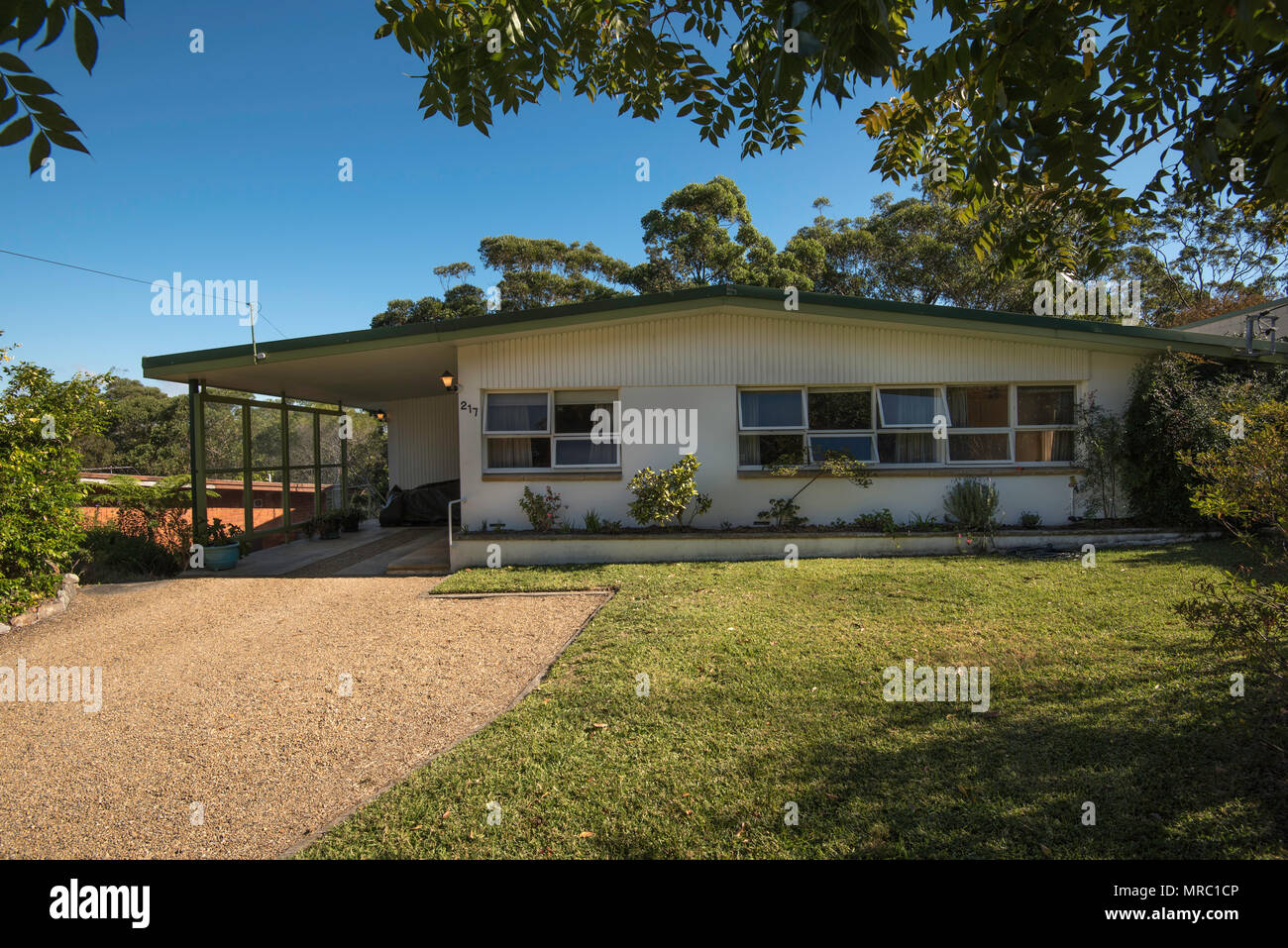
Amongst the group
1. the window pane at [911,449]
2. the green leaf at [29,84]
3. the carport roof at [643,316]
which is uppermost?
the carport roof at [643,316]

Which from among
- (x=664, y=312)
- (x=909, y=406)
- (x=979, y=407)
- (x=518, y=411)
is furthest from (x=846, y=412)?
(x=518, y=411)

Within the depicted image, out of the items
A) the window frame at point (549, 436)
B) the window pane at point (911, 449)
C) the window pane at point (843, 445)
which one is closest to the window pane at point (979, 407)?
the window pane at point (911, 449)

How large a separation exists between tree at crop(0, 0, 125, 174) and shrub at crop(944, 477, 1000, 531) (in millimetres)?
9961

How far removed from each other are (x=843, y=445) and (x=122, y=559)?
11.4 meters

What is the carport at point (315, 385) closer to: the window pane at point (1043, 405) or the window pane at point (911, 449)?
the window pane at point (911, 449)

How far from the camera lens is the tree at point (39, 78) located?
1.63 m

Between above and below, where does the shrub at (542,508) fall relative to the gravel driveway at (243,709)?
above

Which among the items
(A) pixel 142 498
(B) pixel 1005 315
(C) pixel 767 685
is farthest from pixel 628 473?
(A) pixel 142 498

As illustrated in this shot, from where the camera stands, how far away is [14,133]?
1.78 meters

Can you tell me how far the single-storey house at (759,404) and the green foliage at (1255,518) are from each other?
5.98m

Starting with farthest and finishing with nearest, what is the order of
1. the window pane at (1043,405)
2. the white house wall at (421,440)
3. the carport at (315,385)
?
the white house wall at (421,440) < the window pane at (1043,405) < the carport at (315,385)

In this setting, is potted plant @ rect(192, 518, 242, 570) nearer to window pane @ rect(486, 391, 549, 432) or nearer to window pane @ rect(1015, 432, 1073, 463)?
window pane @ rect(486, 391, 549, 432)

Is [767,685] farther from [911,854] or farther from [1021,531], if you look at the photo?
[1021,531]

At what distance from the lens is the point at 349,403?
1580cm
